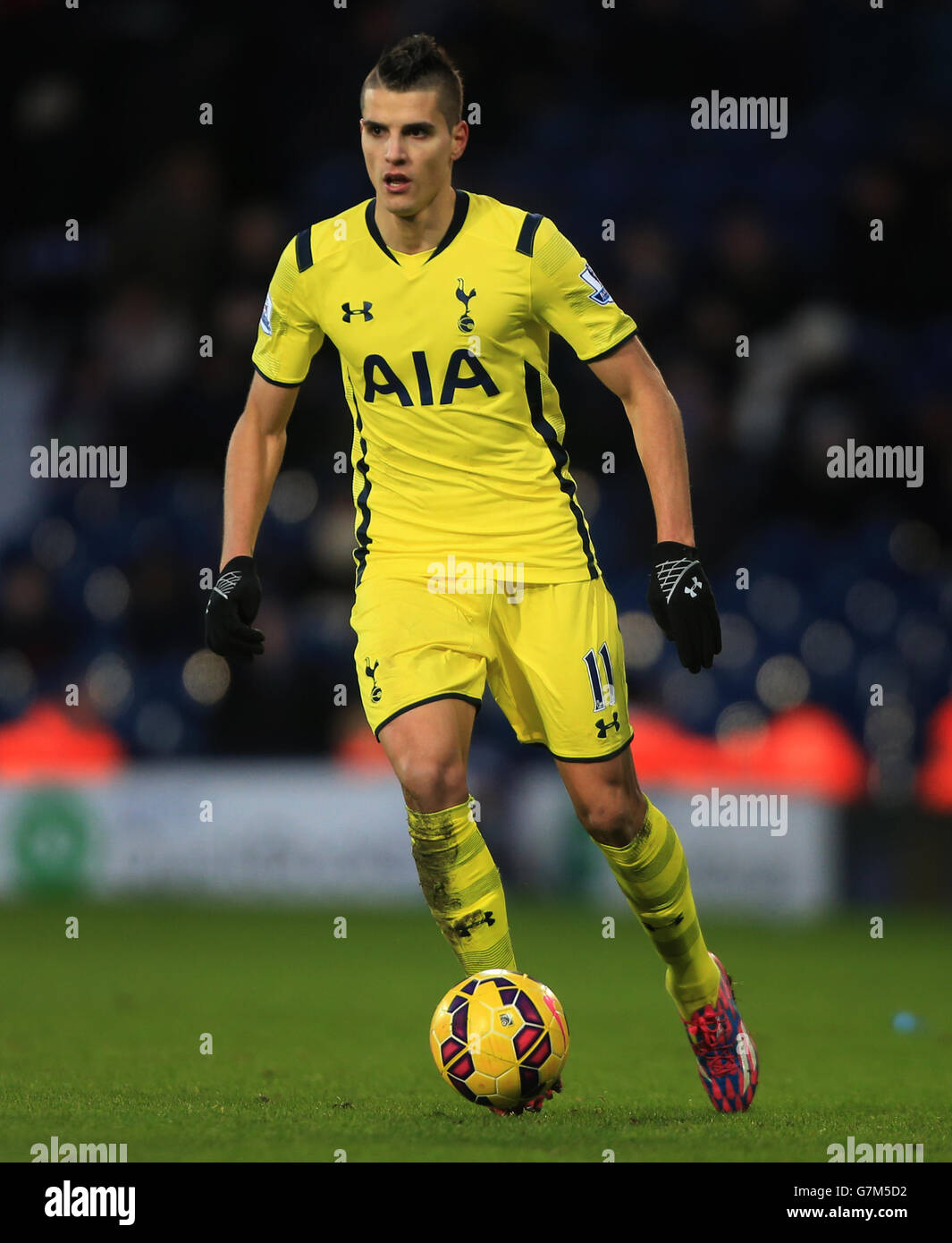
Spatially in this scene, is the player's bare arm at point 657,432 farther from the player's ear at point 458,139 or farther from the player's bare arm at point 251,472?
the player's bare arm at point 251,472

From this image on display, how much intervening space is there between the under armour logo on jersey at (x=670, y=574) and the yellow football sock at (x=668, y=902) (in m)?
0.53

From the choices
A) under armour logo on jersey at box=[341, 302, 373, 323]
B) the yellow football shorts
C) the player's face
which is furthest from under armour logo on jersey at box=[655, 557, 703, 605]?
the player's face

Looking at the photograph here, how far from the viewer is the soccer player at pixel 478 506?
447 cm

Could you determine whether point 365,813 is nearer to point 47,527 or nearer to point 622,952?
point 622,952

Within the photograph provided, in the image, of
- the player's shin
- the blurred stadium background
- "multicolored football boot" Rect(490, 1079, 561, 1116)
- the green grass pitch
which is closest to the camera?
the green grass pitch

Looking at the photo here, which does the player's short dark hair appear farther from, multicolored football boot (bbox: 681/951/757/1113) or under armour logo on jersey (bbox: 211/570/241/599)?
multicolored football boot (bbox: 681/951/757/1113)

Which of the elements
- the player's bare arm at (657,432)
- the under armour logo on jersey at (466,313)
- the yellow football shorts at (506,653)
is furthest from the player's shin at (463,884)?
the under armour logo on jersey at (466,313)

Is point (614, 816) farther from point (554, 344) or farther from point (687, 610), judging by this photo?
point (554, 344)

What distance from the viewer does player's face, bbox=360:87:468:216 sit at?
443 centimetres

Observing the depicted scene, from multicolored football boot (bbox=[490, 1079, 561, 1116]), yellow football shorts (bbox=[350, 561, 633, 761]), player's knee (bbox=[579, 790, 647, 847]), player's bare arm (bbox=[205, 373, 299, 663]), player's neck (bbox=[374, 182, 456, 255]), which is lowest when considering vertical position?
multicolored football boot (bbox=[490, 1079, 561, 1116])

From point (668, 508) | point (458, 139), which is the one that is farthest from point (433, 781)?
point (458, 139)

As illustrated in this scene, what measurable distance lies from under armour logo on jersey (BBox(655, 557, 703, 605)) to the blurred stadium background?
656 centimetres

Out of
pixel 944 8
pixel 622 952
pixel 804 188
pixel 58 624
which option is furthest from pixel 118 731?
pixel 944 8

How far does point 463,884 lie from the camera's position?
14.6ft
